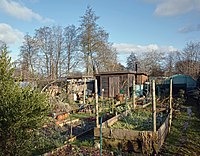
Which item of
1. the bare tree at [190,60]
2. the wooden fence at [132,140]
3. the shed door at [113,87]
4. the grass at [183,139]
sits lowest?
the grass at [183,139]

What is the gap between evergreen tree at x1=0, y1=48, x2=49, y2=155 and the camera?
12.0 feet

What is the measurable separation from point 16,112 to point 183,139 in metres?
5.82

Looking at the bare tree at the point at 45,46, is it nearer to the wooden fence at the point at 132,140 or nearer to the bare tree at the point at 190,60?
the wooden fence at the point at 132,140

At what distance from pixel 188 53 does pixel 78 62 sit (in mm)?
20884

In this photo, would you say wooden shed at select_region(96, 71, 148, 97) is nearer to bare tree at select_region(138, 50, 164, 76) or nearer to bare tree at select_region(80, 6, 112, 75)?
bare tree at select_region(80, 6, 112, 75)

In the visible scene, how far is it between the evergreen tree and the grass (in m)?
3.84

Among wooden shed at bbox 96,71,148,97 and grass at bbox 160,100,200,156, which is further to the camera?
wooden shed at bbox 96,71,148,97

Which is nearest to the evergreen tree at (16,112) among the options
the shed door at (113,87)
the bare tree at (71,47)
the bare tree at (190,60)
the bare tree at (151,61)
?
the shed door at (113,87)

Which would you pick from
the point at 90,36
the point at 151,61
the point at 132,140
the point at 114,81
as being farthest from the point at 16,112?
the point at 151,61

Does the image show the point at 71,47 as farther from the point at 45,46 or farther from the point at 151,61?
the point at 151,61

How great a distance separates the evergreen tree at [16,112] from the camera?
3645mm

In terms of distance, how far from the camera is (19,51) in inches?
1025

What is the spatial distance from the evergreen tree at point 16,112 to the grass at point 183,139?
12.6ft

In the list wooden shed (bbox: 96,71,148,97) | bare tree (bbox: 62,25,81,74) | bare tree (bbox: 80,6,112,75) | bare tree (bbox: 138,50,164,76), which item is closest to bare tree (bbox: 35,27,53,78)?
bare tree (bbox: 62,25,81,74)
